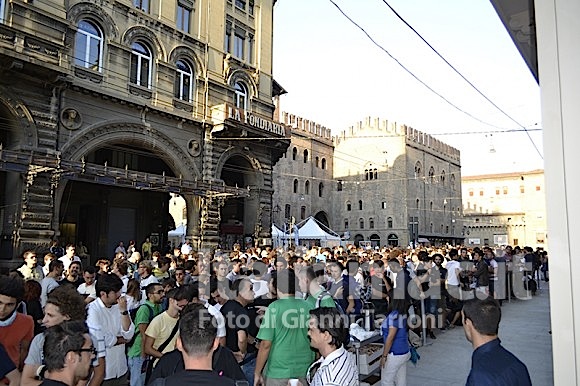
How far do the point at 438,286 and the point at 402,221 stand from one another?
44700mm

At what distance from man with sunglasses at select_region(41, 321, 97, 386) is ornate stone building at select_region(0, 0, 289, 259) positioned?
1298 centimetres

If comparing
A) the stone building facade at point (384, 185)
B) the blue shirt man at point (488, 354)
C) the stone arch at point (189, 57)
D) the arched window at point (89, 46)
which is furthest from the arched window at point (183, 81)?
the stone building facade at point (384, 185)

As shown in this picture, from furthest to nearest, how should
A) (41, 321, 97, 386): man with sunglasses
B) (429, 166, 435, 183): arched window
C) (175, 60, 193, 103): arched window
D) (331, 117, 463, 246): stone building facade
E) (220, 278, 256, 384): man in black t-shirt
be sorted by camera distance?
(429, 166, 435, 183): arched window, (331, 117, 463, 246): stone building facade, (175, 60, 193, 103): arched window, (220, 278, 256, 384): man in black t-shirt, (41, 321, 97, 386): man with sunglasses

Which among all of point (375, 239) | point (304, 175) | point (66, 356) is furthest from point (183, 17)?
point (375, 239)

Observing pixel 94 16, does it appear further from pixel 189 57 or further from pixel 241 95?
pixel 241 95

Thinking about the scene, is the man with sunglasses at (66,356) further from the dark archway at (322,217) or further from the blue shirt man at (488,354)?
the dark archway at (322,217)

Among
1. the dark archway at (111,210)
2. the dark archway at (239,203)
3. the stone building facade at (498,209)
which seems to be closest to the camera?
the dark archway at (111,210)

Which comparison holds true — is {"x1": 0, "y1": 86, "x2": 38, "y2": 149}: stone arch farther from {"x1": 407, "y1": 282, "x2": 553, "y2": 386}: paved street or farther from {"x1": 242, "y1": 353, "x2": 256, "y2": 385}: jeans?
{"x1": 407, "y1": 282, "x2": 553, "y2": 386}: paved street

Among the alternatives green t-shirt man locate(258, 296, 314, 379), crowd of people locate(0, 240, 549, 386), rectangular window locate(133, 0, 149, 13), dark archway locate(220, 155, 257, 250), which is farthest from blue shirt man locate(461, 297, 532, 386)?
dark archway locate(220, 155, 257, 250)

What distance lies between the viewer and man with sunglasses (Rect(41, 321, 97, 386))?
256 centimetres

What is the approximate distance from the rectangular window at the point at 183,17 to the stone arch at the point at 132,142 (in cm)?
559

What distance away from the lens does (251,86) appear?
81.7 feet

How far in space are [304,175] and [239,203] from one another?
24548mm

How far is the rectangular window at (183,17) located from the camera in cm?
2136
